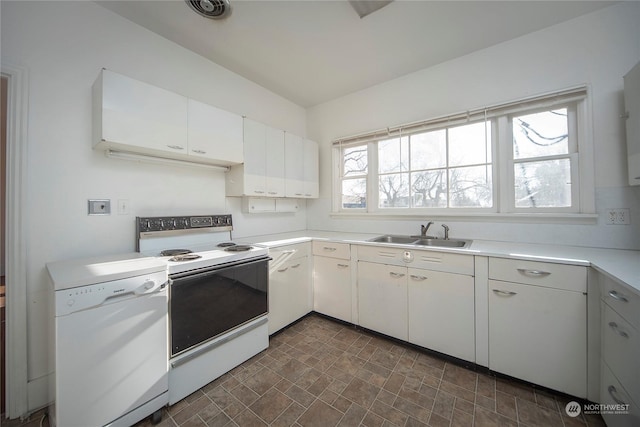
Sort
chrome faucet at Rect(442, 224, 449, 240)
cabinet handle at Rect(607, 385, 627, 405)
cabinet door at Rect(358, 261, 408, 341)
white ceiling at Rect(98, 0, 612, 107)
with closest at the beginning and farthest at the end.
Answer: cabinet handle at Rect(607, 385, 627, 405) < white ceiling at Rect(98, 0, 612, 107) < cabinet door at Rect(358, 261, 408, 341) < chrome faucet at Rect(442, 224, 449, 240)

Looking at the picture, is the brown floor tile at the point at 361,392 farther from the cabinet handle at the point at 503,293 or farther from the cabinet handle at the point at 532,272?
the cabinet handle at the point at 532,272

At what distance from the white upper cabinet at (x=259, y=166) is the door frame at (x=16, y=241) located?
137cm

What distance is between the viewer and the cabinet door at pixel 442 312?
5.98 ft

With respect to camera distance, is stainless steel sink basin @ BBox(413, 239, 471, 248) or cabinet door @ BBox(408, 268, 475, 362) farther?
stainless steel sink basin @ BBox(413, 239, 471, 248)

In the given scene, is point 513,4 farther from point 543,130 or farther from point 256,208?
point 256,208

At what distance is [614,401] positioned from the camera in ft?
4.04

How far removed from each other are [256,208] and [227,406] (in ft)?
5.86

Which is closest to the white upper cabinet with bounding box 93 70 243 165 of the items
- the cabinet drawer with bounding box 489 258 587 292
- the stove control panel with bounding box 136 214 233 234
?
the stove control panel with bounding box 136 214 233 234

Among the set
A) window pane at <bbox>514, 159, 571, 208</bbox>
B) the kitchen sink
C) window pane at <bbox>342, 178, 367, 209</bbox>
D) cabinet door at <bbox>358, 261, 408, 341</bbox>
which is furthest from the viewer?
window pane at <bbox>342, 178, 367, 209</bbox>

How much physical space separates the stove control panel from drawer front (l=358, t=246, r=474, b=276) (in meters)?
1.42

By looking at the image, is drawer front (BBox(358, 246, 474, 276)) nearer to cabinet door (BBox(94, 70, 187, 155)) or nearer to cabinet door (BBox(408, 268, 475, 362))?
cabinet door (BBox(408, 268, 475, 362))

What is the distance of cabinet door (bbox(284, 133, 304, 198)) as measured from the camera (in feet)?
9.24

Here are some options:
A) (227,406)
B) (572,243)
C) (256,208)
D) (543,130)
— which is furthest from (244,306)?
(543,130)

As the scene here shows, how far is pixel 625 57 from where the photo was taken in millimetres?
1736
